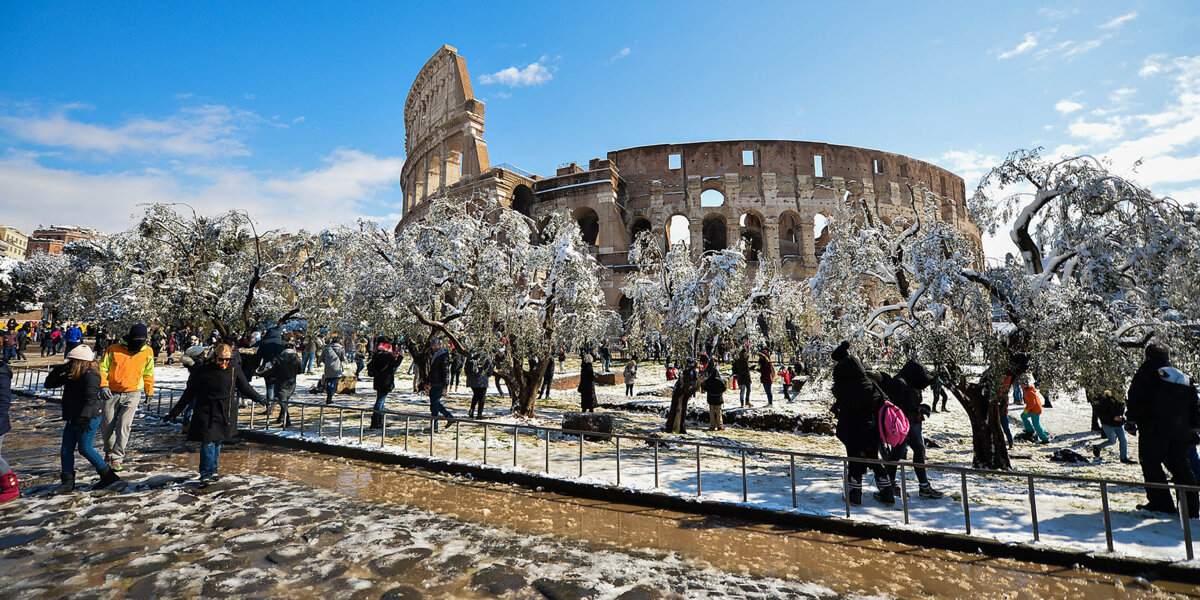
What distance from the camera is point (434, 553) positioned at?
13.4ft

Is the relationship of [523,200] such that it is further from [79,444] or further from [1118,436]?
[1118,436]

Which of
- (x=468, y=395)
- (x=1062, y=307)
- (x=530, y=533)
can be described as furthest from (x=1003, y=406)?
(x=468, y=395)

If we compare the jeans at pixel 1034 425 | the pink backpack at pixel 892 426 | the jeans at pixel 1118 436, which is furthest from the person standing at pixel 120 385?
the jeans at pixel 1034 425

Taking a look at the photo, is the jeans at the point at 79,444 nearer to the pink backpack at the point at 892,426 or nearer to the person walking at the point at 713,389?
the pink backpack at the point at 892,426

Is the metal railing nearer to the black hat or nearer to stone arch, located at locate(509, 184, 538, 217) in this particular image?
the black hat

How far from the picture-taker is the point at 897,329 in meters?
7.92

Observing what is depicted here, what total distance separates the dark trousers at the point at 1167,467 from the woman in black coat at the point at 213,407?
9.26 m

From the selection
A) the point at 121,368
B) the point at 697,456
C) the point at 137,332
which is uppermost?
the point at 137,332

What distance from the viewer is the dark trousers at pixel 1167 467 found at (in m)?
4.73

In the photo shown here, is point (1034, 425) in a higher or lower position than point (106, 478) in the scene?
lower

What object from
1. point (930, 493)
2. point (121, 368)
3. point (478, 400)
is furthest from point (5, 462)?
point (930, 493)

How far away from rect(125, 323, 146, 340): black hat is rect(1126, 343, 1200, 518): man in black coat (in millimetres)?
10012

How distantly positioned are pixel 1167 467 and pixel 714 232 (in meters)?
38.7

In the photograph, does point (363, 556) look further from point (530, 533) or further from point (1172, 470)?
point (1172, 470)
